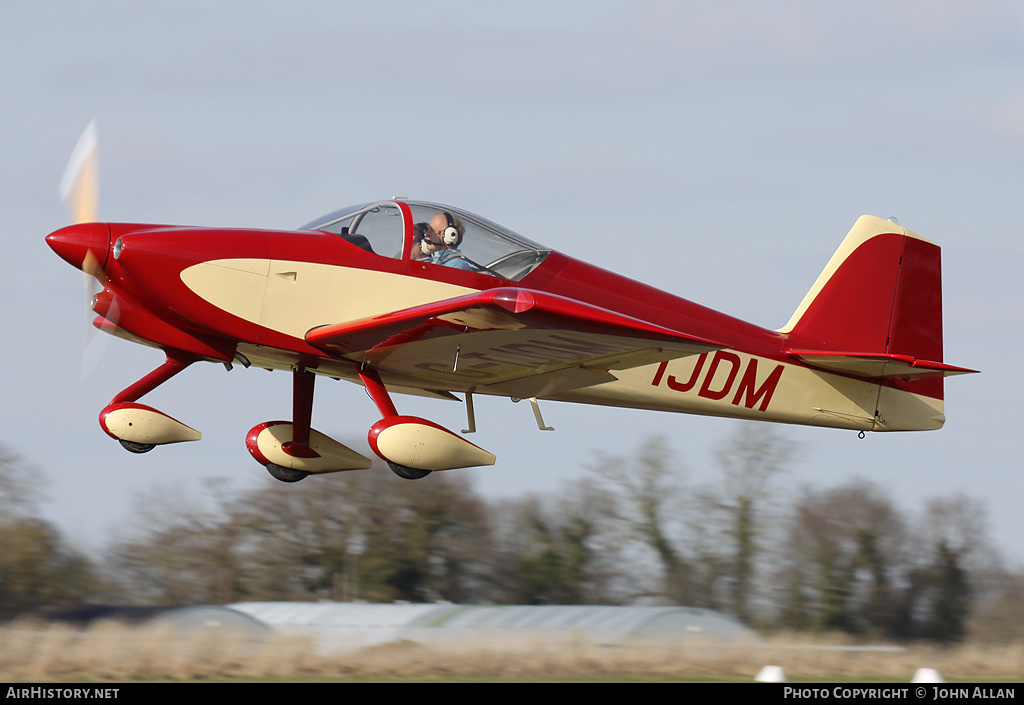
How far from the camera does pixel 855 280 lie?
11.0m

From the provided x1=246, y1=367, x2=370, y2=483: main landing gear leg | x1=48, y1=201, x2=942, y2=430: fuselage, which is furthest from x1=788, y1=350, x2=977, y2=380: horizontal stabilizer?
x1=246, y1=367, x2=370, y2=483: main landing gear leg

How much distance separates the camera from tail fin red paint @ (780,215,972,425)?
35.2ft

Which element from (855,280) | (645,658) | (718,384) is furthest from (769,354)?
(645,658)

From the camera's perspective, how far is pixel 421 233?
28.1 feet

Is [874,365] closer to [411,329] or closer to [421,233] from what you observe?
[421,233]

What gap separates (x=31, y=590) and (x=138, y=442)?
1200 cm

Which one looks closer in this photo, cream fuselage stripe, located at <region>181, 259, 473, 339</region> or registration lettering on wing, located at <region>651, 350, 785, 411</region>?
cream fuselage stripe, located at <region>181, 259, 473, 339</region>

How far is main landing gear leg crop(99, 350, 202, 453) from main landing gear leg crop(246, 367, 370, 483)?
876mm

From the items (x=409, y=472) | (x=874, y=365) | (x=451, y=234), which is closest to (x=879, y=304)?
(x=874, y=365)

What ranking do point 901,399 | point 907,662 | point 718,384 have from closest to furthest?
point 718,384 → point 901,399 → point 907,662

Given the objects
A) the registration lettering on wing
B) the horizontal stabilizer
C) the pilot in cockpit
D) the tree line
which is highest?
the pilot in cockpit

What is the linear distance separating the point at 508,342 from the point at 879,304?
176 inches

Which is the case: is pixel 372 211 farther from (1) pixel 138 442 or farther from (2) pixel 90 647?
(2) pixel 90 647

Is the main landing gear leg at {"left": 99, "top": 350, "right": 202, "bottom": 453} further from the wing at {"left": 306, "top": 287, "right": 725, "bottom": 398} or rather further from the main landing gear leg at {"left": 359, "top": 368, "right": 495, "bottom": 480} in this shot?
the main landing gear leg at {"left": 359, "top": 368, "right": 495, "bottom": 480}
